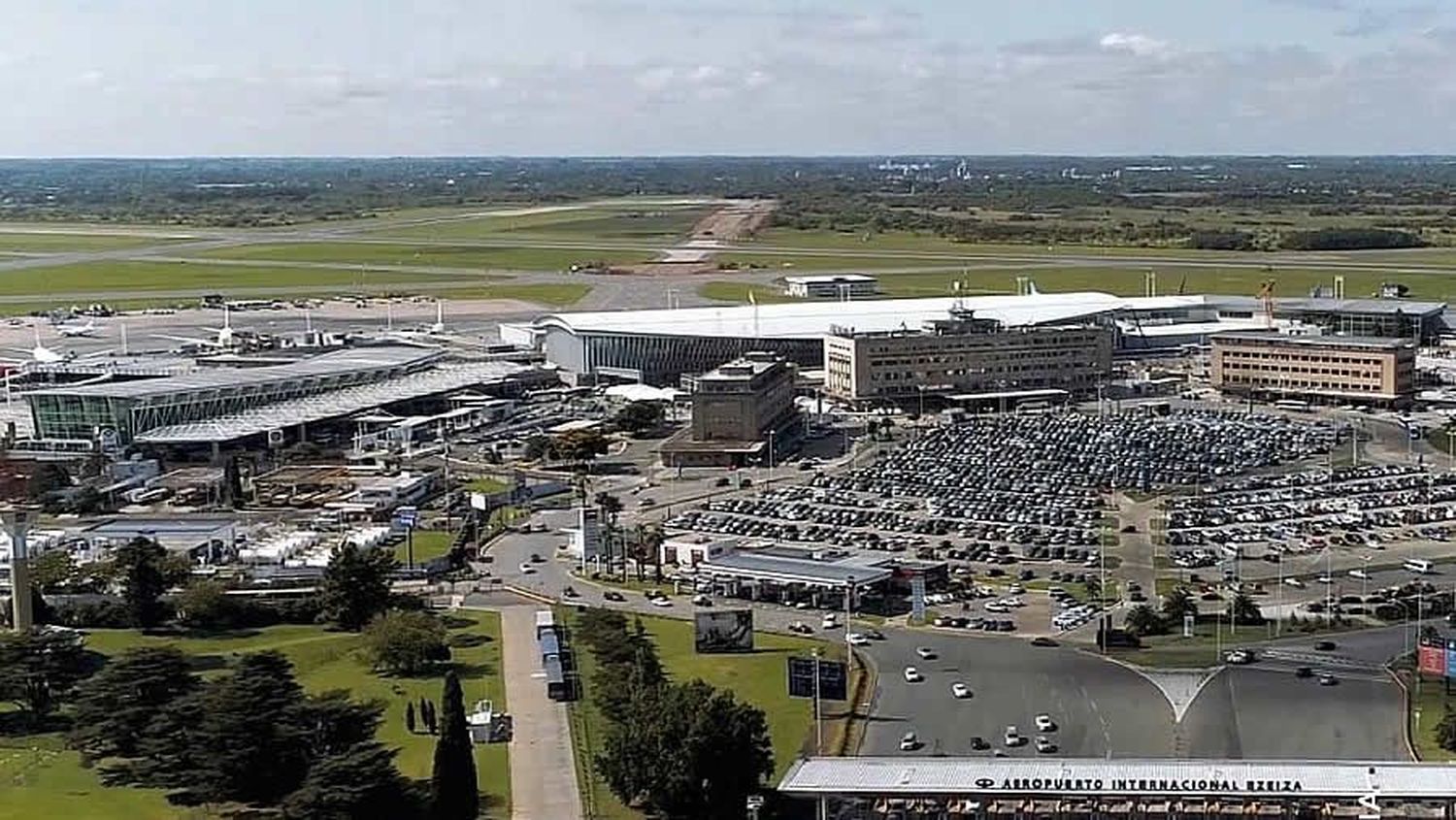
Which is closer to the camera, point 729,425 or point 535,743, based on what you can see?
point 535,743

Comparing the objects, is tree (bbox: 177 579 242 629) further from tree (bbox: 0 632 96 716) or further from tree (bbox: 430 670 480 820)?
tree (bbox: 430 670 480 820)

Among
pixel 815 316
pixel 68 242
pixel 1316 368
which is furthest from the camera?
pixel 68 242

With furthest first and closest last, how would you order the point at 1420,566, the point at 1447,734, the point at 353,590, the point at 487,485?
1. the point at 487,485
2. the point at 1420,566
3. the point at 353,590
4. the point at 1447,734

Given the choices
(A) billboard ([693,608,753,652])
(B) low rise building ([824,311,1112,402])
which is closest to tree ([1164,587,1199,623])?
(A) billboard ([693,608,753,652])

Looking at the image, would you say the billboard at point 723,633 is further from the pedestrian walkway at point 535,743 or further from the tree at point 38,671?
the tree at point 38,671

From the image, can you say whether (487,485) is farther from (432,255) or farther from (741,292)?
(432,255)

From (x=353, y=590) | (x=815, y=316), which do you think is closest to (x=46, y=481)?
(x=353, y=590)

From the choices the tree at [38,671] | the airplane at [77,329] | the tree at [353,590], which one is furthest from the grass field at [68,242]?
the tree at [38,671]
